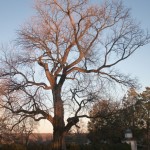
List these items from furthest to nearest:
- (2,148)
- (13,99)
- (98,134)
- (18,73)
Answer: (98,134) → (2,148) → (18,73) → (13,99)

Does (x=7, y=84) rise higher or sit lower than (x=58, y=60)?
lower

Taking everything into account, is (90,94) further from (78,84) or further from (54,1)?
(54,1)

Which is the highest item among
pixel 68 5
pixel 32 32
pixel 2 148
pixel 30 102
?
pixel 68 5

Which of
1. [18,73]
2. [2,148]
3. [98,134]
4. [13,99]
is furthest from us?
[98,134]

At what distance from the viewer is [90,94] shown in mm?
22641

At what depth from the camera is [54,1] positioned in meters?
A: 24.2

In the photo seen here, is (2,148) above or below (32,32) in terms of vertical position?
below

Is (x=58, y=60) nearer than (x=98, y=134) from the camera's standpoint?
Yes

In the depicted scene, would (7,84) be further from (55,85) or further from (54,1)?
(54,1)

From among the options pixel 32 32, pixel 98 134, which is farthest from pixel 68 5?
pixel 98 134

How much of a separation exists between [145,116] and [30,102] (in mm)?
35036

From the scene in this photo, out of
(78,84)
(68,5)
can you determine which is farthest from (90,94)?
(68,5)

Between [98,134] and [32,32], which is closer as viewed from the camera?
[32,32]

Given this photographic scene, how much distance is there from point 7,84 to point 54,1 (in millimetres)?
7121
